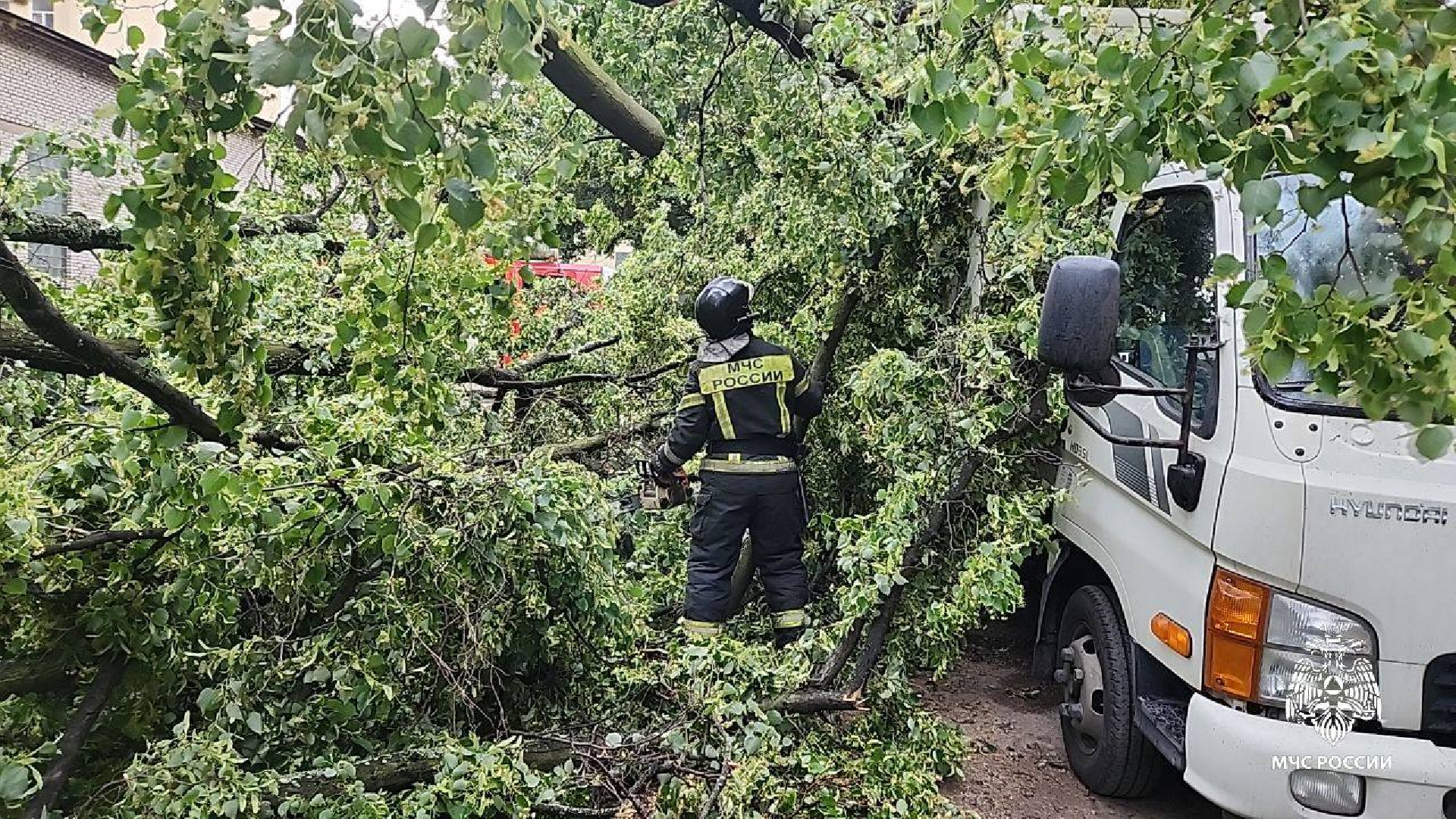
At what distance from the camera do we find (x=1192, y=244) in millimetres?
3330

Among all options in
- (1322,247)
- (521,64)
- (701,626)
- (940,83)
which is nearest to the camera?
(521,64)

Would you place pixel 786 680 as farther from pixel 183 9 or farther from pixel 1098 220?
pixel 183 9

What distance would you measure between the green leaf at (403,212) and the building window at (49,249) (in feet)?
7.68

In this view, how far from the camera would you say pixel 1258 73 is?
1234 mm

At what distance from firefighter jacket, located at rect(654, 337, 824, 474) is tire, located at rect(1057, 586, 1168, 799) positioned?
61.5 inches

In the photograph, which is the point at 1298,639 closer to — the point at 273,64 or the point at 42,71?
the point at 273,64

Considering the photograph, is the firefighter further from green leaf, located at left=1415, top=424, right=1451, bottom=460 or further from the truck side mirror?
green leaf, located at left=1415, top=424, right=1451, bottom=460

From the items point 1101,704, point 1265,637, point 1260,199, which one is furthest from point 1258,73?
point 1101,704

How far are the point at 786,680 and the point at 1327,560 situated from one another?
1766 mm

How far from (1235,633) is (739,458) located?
2374 millimetres

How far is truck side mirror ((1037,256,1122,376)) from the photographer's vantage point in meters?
2.67

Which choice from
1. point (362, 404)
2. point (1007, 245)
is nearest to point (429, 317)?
point (362, 404)

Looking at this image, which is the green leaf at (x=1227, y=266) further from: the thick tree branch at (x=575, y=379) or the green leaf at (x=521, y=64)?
the thick tree branch at (x=575, y=379)

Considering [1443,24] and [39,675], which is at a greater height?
[1443,24]
